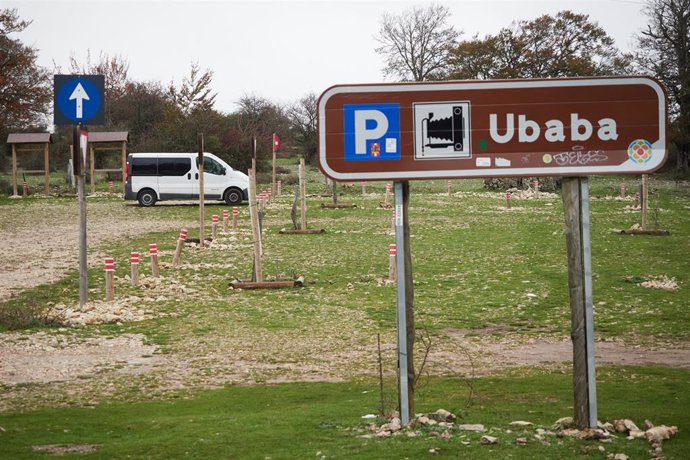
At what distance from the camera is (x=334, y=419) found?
318 inches

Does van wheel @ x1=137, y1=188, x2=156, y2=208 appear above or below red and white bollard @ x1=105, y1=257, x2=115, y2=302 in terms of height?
above

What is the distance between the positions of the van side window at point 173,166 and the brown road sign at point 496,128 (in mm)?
35444

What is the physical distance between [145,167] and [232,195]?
4.06 metres

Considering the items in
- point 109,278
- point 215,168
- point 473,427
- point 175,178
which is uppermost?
point 215,168

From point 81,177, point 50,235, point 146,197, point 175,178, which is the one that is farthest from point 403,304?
point 146,197

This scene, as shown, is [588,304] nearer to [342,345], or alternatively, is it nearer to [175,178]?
[342,345]

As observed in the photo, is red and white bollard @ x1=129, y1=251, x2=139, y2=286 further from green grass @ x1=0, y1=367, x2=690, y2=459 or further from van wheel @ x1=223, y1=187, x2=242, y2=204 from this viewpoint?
van wheel @ x1=223, y1=187, x2=242, y2=204

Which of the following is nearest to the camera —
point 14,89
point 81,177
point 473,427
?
point 473,427

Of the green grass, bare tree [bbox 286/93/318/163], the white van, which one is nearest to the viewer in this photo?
the green grass

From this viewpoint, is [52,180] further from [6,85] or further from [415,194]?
[415,194]

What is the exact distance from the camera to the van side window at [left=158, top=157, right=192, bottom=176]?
42344mm

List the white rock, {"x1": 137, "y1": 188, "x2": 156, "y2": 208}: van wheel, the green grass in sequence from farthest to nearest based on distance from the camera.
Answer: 1. {"x1": 137, "y1": 188, "x2": 156, "y2": 208}: van wheel
2. the white rock
3. the green grass

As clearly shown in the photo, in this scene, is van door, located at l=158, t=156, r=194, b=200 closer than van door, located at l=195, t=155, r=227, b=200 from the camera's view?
Yes

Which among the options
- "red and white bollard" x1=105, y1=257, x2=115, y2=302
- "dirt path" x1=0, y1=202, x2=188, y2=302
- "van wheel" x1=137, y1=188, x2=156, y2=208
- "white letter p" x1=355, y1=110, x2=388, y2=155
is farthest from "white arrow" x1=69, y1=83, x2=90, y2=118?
"van wheel" x1=137, y1=188, x2=156, y2=208
